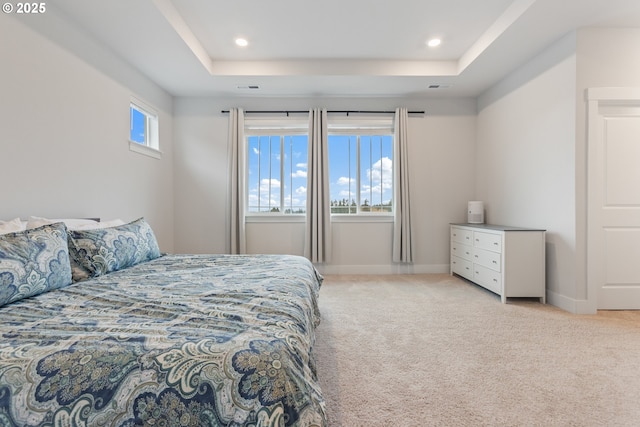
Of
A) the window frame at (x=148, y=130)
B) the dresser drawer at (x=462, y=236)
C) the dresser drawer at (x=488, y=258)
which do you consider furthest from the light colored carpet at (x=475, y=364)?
the window frame at (x=148, y=130)

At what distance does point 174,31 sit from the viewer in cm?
272

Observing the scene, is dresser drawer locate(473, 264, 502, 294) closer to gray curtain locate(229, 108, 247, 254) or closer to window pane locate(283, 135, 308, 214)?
window pane locate(283, 135, 308, 214)

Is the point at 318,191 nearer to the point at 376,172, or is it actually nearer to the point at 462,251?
the point at 376,172

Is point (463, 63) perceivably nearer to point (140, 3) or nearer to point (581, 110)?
point (581, 110)

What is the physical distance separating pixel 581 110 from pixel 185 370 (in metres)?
3.57

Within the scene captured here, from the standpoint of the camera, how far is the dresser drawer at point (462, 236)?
3.77 m

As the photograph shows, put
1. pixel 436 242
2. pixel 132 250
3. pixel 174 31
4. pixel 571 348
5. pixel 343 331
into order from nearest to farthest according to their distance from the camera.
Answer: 1. pixel 571 348
2. pixel 132 250
3. pixel 343 331
4. pixel 174 31
5. pixel 436 242

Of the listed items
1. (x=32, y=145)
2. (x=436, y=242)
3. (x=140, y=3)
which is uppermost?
(x=140, y=3)

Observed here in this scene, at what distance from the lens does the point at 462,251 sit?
396 cm

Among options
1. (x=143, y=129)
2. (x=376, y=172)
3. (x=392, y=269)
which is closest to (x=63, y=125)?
(x=143, y=129)

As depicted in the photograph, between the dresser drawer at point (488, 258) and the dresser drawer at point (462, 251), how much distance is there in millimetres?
123

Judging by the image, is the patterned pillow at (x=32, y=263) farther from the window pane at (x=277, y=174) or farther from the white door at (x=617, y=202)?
the white door at (x=617, y=202)

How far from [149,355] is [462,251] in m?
3.87

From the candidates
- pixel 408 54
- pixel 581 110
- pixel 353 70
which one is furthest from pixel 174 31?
pixel 581 110
